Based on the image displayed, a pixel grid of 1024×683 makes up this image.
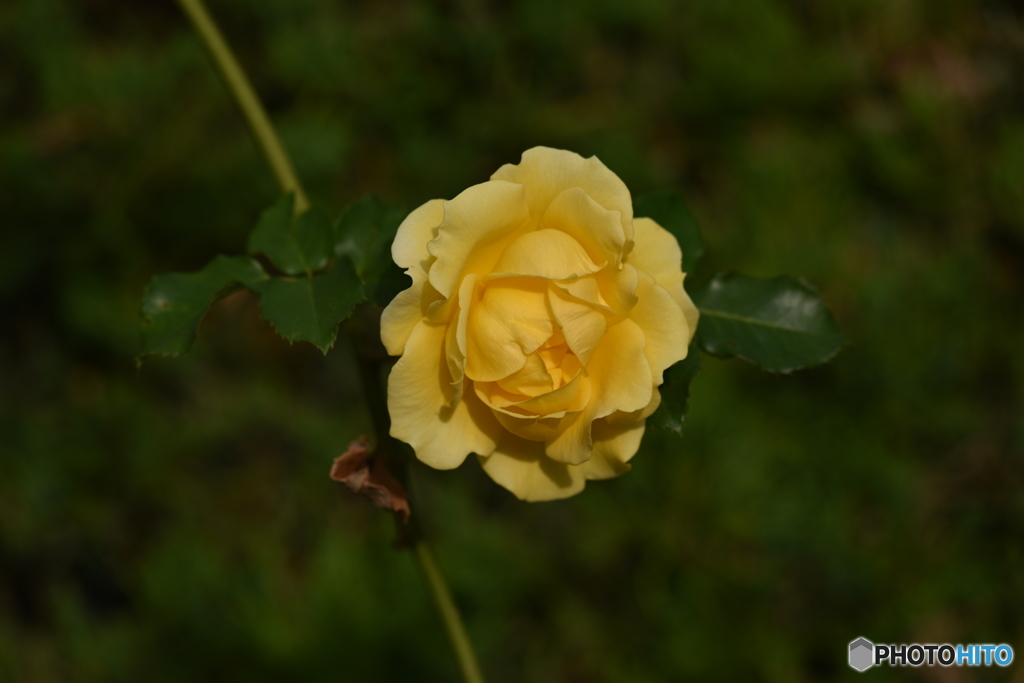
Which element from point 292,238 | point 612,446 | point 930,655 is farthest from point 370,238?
point 930,655

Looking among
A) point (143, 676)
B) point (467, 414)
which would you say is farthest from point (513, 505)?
point (467, 414)

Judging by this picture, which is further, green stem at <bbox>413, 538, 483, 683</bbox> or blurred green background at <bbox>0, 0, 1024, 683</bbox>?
blurred green background at <bbox>0, 0, 1024, 683</bbox>

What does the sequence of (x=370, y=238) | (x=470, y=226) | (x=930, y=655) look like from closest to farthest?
(x=470, y=226)
(x=370, y=238)
(x=930, y=655)

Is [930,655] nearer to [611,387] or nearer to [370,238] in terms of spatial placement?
[611,387]

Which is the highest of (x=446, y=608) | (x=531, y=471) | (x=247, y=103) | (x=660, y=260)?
(x=247, y=103)

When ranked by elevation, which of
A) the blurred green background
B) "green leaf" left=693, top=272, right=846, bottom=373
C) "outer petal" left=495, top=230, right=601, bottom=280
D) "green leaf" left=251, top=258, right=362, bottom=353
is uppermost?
"green leaf" left=251, top=258, right=362, bottom=353

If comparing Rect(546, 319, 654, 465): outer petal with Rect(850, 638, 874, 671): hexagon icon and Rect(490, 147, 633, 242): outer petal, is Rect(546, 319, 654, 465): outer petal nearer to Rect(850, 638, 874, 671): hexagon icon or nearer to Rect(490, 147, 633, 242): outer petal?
Rect(490, 147, 633, 242): outer petal

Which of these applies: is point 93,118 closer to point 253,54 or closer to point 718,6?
point 253,54

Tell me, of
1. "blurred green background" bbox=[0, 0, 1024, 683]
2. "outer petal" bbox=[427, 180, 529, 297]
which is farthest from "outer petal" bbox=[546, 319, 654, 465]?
"blurred green background" bbox=[0, 0, 1024, 683]
